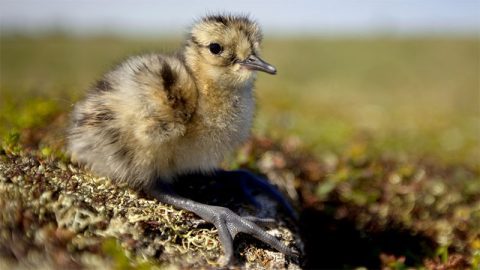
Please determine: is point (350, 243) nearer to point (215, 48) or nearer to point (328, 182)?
point (328, 182)

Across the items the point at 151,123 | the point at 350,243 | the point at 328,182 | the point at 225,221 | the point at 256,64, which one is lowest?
the point at 350,243

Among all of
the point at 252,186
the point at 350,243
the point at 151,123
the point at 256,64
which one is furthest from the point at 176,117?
the point at 350,243

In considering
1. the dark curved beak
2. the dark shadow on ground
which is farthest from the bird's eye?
the dark shadow on ground

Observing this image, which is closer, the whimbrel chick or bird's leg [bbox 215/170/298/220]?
the whimbrel chick

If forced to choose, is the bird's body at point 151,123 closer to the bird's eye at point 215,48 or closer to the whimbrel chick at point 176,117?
the whimbrel chick at point 176,117

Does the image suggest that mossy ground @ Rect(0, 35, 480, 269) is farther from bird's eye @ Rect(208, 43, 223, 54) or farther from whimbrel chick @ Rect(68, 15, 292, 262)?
bird's eye @ Rect(208, 43, 223, 54)

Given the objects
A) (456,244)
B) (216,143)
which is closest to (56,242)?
(216,143)

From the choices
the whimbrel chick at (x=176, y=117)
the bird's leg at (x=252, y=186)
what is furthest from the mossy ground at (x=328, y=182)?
the bird's leg at (x=252, y=186)
